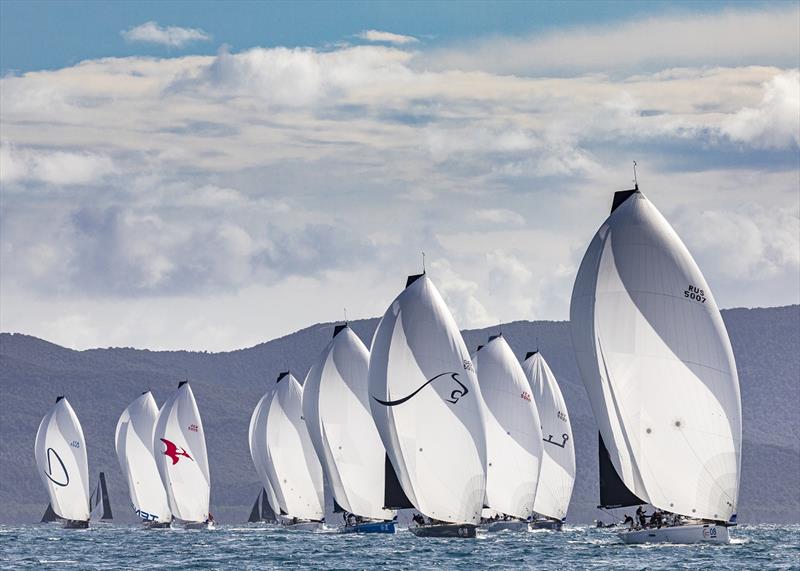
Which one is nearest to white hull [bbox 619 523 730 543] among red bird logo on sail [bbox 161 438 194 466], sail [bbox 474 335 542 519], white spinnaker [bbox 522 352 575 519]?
sail [bbox 474 335 542 519]

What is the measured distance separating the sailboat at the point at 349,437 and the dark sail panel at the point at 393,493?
12319mm

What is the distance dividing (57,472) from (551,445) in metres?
36.1

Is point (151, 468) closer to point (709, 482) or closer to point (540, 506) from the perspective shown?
point (540, 506)

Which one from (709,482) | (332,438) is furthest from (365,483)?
(709,482)

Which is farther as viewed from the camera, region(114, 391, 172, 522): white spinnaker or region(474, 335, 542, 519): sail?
region(114, 391, 172, 522): white spinnaker

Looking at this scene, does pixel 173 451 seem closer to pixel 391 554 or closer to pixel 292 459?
pixel 292 459

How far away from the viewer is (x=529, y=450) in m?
91.5

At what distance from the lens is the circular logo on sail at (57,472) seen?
388 ft

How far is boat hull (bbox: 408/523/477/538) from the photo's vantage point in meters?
76.0

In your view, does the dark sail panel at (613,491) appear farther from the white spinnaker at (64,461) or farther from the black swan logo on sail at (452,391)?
the white spinnaker at (64,461)

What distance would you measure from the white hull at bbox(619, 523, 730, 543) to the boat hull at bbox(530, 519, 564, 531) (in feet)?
111

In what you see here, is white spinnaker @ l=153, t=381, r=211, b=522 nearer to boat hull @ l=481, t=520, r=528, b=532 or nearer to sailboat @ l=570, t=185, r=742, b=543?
boat hull @ l=481, t=520, r=528, b=532

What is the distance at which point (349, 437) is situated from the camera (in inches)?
3568

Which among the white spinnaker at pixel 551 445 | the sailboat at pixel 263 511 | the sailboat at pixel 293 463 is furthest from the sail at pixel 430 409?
the sailboat at pixel 263 511
